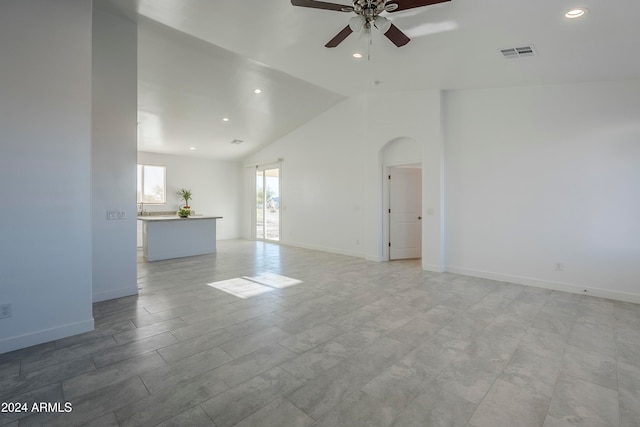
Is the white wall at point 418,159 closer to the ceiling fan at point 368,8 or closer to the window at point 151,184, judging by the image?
the ceiling fan at point 368,8

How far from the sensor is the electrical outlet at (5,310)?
2.52m

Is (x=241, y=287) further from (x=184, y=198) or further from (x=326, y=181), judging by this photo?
(x=184, y=198)

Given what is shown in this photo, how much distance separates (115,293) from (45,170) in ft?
6.60

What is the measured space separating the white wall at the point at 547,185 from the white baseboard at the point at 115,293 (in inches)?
208

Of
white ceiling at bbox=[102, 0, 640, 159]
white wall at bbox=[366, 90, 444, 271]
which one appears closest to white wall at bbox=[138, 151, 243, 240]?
white ceiling at bbox=[102, 0, 640, 159]

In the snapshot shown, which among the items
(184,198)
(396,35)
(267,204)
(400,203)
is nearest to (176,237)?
(184,198)

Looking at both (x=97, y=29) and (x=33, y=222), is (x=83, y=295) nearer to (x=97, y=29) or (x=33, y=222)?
(x=33, y=222)

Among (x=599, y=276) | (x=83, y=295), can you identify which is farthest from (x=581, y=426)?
(x=83, y=295)

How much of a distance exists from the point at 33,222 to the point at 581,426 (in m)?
4.35

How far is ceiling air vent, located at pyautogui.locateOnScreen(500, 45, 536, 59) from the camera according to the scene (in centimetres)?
354

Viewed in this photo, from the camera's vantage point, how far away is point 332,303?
384 cm

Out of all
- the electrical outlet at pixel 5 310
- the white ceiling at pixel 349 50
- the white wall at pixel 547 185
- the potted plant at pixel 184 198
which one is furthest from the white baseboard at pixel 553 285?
the potted plant at pixel 184 198

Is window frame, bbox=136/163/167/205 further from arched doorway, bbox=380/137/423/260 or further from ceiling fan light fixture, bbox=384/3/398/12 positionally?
ceiling fan light fixture, bbox=384/3/398/12

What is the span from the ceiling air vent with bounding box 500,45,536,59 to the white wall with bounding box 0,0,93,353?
183 inches
